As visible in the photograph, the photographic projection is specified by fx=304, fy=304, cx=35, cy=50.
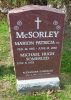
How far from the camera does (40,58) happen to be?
16.6 ft

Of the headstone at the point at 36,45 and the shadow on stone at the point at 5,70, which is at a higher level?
the headstone at the point at 36,45

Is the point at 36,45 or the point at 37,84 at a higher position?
the point at 36,45

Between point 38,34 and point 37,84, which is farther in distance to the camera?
point 37,84

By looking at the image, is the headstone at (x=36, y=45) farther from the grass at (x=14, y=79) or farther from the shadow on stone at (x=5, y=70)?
the shadow on stone at (x=5, y=70)

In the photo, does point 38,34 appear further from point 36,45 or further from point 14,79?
point 14,79

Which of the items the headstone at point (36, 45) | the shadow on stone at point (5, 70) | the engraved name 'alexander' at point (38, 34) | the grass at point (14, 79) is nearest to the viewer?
the headstone at point (36, 45)

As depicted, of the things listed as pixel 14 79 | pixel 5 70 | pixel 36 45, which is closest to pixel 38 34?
pixel 36 45

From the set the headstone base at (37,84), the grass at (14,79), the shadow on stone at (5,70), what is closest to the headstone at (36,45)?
the headstone base at (37,84)

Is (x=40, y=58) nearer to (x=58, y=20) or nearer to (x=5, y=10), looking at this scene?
(x=58, y=20)

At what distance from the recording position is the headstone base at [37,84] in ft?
16.9

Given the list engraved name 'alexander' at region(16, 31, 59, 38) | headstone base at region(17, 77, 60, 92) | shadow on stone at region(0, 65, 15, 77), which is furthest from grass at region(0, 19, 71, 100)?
engraved name 'alexander' at region(16, 31, 59, 38)

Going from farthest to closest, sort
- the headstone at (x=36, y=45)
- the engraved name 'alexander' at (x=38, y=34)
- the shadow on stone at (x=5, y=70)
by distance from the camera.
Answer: the shadow on stone at (x=5, y=70) < the engraved name 'alexander' at (x=38, y=34) < the headstone at (x=36, y=45)

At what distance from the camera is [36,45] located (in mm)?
4906

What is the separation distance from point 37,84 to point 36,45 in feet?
2.37
